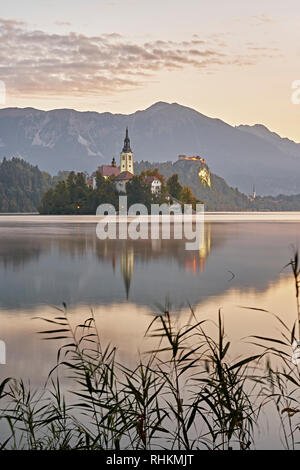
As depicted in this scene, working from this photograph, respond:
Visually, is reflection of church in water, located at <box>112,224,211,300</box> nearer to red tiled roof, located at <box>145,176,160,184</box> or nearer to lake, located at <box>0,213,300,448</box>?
lake, located at <box>0,213,300,448</box>

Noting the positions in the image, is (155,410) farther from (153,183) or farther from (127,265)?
(153,183)

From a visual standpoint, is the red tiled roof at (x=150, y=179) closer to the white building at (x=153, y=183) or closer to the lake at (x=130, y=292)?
the white building at (x=153, y=183)

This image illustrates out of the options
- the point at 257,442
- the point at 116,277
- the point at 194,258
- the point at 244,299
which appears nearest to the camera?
the point at 257,442

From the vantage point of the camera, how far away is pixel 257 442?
677 cm

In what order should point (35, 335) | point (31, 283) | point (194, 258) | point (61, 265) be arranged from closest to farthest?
point (35, 335) < point (31, 283) < point (61, 265) < point (194, 258)

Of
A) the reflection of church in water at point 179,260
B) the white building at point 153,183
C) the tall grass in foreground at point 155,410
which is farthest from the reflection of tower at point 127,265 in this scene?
the white building at point 153,183

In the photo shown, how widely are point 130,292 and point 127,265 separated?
9691 mm

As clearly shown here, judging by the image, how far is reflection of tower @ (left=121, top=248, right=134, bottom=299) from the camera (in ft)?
76.0

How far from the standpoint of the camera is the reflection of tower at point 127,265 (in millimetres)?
23172

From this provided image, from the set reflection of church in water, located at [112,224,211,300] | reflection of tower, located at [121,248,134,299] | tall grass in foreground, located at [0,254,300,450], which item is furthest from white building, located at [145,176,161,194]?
tall grass in foreground, located at [0,254,300,450]

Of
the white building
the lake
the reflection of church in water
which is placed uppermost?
the white building

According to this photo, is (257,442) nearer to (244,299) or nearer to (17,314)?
(17,314)

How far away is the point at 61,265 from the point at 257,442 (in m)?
23.6
